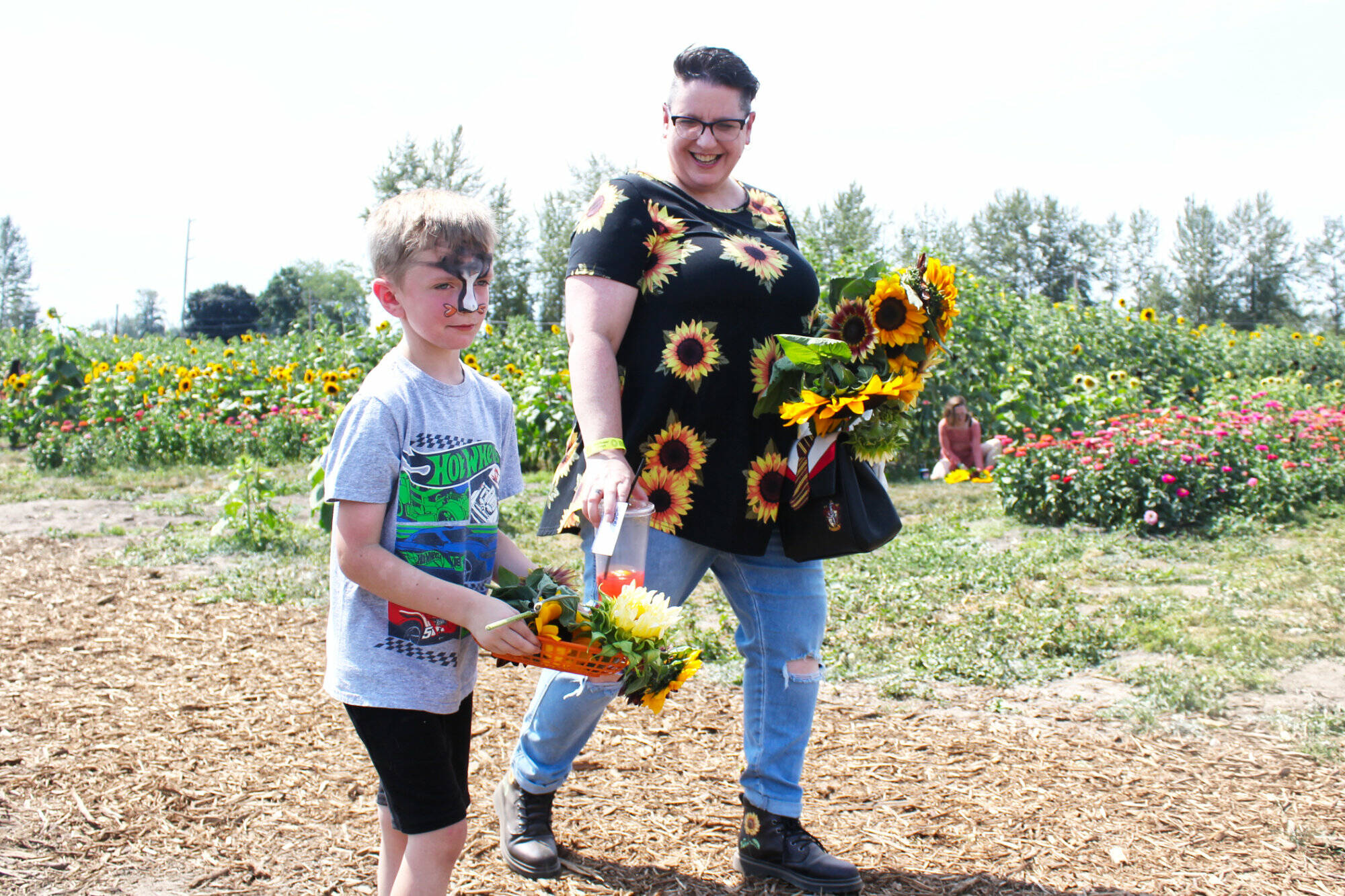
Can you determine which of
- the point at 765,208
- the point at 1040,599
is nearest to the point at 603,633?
the point at 765,208

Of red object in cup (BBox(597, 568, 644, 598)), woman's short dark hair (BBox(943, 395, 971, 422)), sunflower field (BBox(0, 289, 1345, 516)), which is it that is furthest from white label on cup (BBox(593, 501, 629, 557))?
woman's short dark hair (BBox(943, 395, 971, 422))

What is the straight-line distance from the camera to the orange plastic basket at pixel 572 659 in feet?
5.30

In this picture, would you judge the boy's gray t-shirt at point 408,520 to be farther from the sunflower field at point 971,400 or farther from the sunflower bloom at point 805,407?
the sunflower field at point 971,400

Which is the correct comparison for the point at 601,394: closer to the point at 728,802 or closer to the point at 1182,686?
the point at 728,802

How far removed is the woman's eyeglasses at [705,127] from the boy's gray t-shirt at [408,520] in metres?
0.89

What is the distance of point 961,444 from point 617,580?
27.4 ft

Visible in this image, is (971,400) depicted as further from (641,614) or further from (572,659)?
(572,659)

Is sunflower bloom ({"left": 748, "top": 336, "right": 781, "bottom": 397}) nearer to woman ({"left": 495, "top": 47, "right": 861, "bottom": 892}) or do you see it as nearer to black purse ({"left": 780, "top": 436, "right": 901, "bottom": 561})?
woman ({"left": 495, "top": 47, "right": 861, "bottom": 892})

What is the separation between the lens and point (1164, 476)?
6.67 meters

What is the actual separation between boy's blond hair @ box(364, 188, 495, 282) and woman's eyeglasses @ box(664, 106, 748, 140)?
697 millimetres

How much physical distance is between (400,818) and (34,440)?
1218cm

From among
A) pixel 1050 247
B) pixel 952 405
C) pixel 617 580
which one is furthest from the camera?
pixel 1050 247

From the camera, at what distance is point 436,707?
167 centimetres

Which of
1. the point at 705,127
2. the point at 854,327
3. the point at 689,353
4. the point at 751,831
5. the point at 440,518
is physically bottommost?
the point at 751,831
